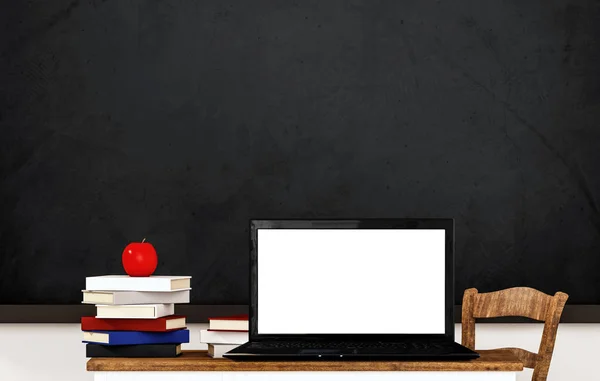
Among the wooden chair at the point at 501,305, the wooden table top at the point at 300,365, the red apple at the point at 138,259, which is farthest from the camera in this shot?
the wooden chair at the point at 501,305

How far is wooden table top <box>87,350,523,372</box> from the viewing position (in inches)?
63.4

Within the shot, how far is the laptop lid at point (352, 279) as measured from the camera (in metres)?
1.77

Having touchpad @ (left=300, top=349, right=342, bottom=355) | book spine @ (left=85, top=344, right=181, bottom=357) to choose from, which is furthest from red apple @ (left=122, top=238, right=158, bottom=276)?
touchpad @ (left=300, top=349, right=342, bottom=355)

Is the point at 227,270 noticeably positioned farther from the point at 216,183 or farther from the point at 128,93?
the point at 128,93

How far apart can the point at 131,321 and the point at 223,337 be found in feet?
0.75

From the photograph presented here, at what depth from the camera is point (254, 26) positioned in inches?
96.9

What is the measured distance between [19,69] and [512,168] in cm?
166

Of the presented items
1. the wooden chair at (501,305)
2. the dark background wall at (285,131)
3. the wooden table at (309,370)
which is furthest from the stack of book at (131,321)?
the wooden chair at (501,305)

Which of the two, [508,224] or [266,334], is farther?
[508,224]

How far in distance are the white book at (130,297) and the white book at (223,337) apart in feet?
0.37

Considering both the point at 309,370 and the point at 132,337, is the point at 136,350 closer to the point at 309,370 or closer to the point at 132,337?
the point at 132,337

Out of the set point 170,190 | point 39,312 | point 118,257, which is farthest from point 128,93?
point 39,312

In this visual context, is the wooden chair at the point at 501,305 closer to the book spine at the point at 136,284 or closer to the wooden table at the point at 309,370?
the wooden table at the point at 309,370

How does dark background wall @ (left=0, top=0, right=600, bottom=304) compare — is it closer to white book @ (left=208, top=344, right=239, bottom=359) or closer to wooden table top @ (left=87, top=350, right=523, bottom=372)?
white book @ (left=208, top=344, right=239, bottom=359)
